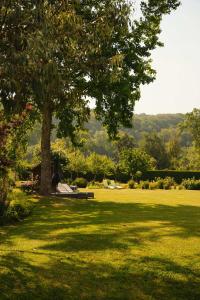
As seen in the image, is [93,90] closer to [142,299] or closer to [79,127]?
[79,127]

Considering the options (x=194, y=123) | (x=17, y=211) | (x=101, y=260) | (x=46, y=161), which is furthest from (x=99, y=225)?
(x=194, y=123)

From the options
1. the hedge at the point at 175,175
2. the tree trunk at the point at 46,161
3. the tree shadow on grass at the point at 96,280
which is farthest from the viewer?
the hedge at the point at 175,175

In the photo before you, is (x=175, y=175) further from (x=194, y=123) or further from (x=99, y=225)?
(x=99, y=225)

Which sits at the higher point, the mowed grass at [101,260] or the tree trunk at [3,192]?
the tree trunk at [3,192]

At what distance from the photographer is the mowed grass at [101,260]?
7.53 meters

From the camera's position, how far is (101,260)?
371 inches

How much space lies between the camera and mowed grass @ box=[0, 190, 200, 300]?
24.7 feet

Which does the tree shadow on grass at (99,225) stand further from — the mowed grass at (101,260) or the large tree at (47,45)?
the large tree at (47,45)

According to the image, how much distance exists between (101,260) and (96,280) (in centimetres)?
135

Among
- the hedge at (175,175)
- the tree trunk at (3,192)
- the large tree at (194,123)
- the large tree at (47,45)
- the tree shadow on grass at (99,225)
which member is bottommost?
the tree shadow on grass at (99,225)

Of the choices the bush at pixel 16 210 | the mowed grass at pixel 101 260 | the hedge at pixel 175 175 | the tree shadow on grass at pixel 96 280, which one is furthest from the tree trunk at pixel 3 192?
the hedge at pixel 175 175

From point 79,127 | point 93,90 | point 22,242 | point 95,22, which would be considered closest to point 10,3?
point 95,22

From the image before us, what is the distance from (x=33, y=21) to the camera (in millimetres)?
10883

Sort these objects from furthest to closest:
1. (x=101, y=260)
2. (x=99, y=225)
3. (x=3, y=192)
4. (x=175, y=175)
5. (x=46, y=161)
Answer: (x=175, y=175) < (x=46, y=161) < (x=3, y=192) < (x=99, y=225) < (x=101, y=260)
